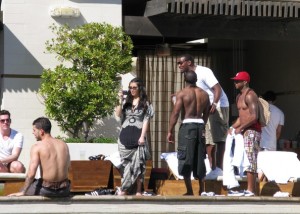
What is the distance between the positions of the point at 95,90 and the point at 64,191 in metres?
2.96

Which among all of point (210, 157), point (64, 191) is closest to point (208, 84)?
Result: point (210, 157)

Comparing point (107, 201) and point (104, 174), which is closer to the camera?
point (107, 201)

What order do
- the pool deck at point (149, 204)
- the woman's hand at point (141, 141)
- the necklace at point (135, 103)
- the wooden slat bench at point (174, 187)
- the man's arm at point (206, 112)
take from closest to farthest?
the pool deck at point (149, 204) < the woman's hand at point (141, 141) < the necklace at point (135, 103) < the man's arm at point (206, 112) < the wooden slat bench at point (174, 187)

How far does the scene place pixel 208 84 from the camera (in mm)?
14742

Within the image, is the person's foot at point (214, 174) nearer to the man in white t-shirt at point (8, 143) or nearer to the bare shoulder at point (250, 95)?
the bare shoulder at point (250, 95)

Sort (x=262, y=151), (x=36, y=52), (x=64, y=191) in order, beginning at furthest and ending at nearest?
(x=36, y=52), (x=262, y=151), (x=64, y=191)

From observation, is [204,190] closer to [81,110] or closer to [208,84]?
[208,84]

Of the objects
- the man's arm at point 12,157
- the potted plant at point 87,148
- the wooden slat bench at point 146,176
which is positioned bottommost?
the wooden slat bench at point 146,176

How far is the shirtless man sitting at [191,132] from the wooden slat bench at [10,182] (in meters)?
2.14

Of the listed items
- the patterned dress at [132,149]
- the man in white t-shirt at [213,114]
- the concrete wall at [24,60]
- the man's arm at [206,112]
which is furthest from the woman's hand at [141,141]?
the concrete wall at [24,60]

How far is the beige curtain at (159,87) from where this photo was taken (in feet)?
61.1

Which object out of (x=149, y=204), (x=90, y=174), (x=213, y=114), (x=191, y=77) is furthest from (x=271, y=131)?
(x=149, y=204)

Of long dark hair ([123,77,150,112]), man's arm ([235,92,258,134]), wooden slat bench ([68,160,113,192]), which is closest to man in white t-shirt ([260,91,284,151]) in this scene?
man's arm ([235,92,258,134])

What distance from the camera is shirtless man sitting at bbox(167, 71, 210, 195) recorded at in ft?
45.1
